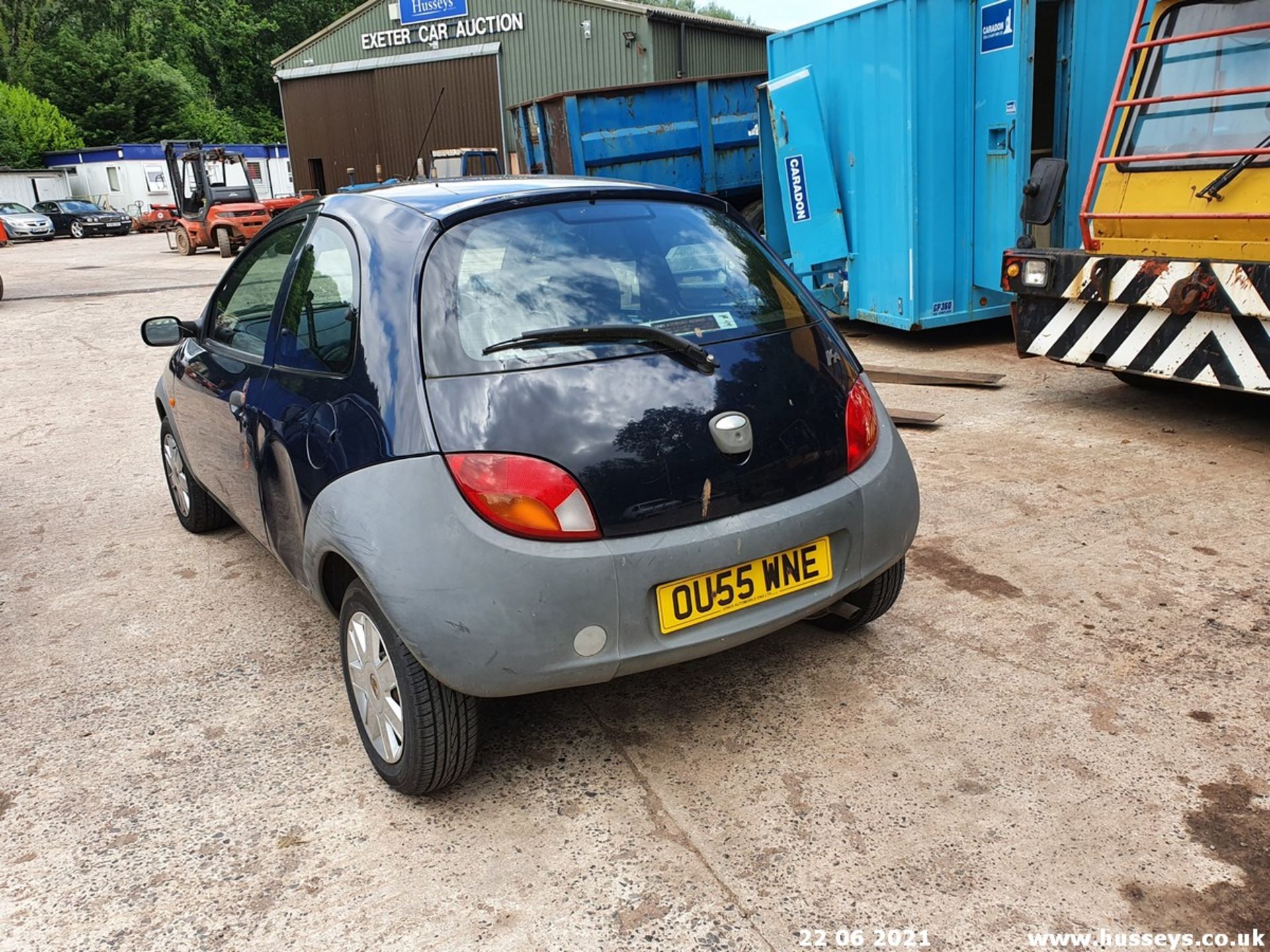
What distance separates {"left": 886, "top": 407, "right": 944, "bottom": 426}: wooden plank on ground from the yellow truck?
75 centimetres

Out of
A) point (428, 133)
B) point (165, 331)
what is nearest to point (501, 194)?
point (165, 331)

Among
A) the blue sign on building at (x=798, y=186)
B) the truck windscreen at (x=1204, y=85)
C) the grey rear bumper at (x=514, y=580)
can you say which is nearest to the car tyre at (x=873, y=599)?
the grey rear bumper at (x=514, y=580)

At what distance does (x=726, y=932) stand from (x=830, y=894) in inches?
10.5

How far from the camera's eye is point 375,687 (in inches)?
107

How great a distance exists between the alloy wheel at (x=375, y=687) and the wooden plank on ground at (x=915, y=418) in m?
4.26

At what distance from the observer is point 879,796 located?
261cm

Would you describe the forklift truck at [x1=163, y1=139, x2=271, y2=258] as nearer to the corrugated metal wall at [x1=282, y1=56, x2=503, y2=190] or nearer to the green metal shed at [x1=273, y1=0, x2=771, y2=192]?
the corrugated metal wall at [x1=282, y1=56, x2=503, y2=190]

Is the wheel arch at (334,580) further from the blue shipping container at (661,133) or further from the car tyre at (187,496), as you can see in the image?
the blue shipping container at (661,133)

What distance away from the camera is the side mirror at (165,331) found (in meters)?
4.20

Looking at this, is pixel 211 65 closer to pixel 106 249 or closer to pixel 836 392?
pixel 106 249

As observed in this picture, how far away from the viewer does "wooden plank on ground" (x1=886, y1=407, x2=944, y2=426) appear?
6191 millimetres

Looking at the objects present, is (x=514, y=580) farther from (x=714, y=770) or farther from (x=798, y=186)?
(x=798, y=186)

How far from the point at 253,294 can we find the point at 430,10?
23.4 metres

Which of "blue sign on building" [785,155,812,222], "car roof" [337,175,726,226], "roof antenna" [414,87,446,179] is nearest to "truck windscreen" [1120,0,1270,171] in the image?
"blue sign on building" [785,155,812,222]
